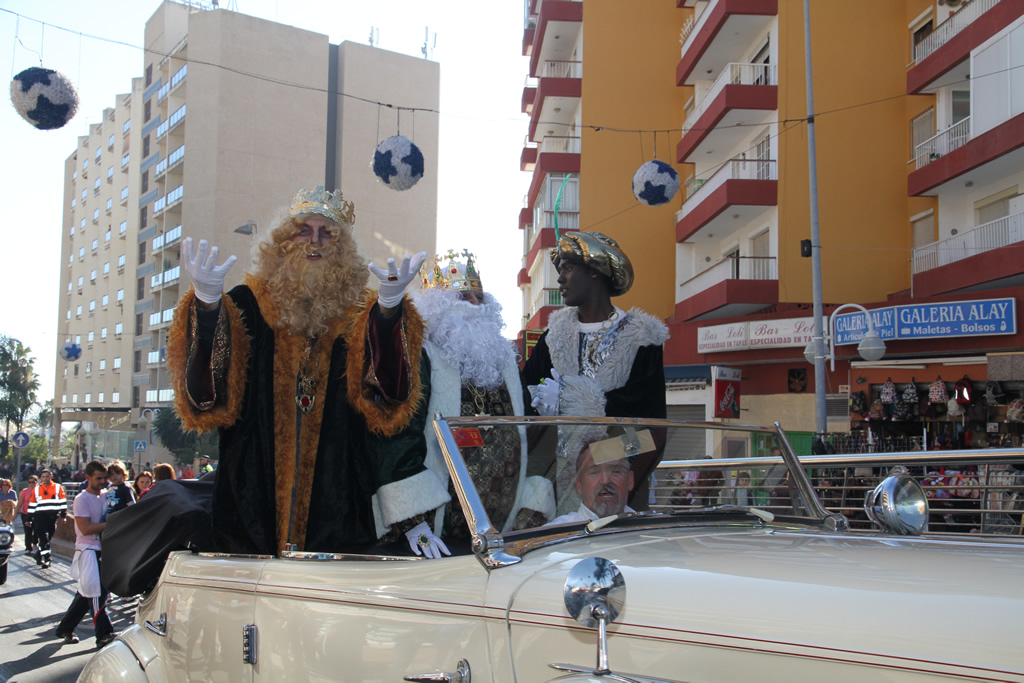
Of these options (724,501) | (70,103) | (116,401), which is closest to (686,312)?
(70,103)

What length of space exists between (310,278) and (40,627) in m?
6.54

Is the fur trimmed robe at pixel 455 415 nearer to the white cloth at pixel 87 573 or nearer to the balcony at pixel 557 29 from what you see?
the white cloth at pixel 87 573

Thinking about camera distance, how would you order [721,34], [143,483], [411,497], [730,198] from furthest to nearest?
[721,34] < [730,198] < [143,483] < [411,497]

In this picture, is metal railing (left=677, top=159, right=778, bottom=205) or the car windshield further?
metal railing (left=677, top=159, right=778, bottom=205)

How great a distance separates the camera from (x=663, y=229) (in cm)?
2288

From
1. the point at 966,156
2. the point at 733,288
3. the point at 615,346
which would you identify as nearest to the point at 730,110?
the point at 733,288

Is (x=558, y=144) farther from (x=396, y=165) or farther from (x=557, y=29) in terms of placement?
(x=396, y=165)

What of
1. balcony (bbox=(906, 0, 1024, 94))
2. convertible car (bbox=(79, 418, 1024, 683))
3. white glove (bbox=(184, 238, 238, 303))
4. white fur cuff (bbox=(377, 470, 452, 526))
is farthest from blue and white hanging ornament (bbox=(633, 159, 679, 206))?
white fur cuff (bbox=(377, 470, 452, 526))

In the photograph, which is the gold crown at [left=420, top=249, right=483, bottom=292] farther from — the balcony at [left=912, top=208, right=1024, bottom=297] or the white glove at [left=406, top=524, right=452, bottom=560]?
the balcony at [left=912, top=208, right=1024, bottom=297]

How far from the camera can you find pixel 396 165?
10.5m

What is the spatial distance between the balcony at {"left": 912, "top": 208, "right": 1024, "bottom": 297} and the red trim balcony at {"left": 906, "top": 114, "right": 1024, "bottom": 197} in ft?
3.28

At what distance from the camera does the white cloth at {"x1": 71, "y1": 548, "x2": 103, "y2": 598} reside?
705 centimetres

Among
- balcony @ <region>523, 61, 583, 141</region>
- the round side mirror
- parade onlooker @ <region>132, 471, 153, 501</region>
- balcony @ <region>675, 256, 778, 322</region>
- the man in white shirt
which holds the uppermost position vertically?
balcony @ <region>523, 61, 583, 141</region>

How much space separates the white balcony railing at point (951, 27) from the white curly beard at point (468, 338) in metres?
15.0
